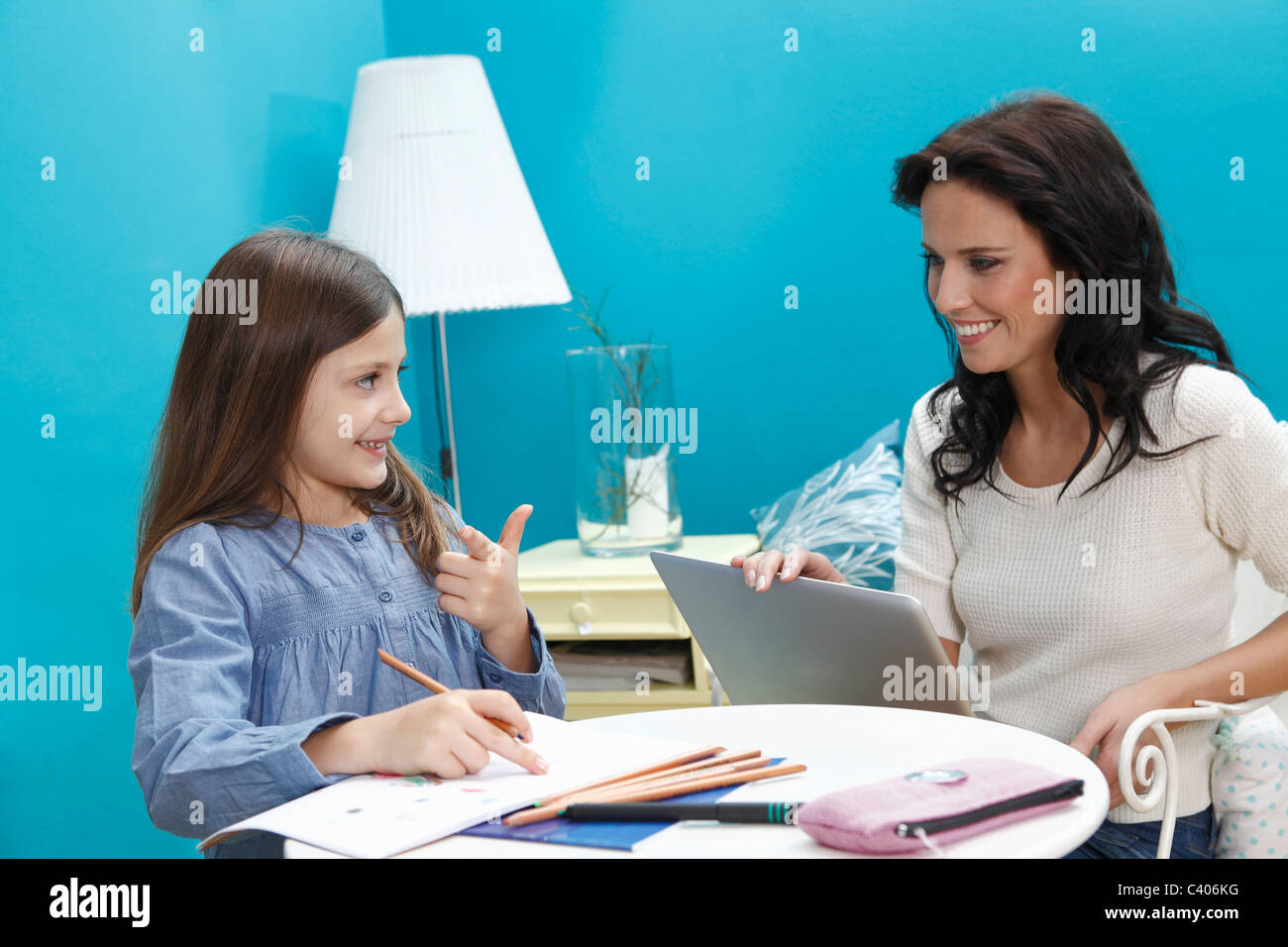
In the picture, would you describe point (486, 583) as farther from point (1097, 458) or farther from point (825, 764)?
point (1097, 458)

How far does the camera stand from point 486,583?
43.7 inches

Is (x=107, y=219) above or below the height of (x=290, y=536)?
above

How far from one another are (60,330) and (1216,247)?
78.8 inches

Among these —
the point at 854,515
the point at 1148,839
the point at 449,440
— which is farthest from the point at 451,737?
the point at 449,440

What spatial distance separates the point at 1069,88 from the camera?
7.54 feet

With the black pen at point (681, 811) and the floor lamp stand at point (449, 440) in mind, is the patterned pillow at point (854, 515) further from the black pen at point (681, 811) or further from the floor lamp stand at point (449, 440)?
the black pen at point (681, 811)

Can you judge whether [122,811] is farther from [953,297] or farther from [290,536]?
[953,297]

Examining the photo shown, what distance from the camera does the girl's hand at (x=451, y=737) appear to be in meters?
0.83

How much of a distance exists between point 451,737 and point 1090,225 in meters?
0.86

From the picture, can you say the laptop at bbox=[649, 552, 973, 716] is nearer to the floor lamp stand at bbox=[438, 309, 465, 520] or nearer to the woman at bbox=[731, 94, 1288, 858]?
the woman at bbox=[731, 94, 1288, 858]

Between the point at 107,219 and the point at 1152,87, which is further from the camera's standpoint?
the point at 1152,87

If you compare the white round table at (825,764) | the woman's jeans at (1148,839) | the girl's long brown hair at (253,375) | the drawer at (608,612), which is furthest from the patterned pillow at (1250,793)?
the drawer at (608,612)

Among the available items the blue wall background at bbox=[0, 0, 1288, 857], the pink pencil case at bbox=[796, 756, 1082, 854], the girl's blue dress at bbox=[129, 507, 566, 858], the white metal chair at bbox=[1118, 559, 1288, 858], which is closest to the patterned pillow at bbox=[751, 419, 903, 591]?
the blue wall background at bbox=[0, 0, 1288, 857]
